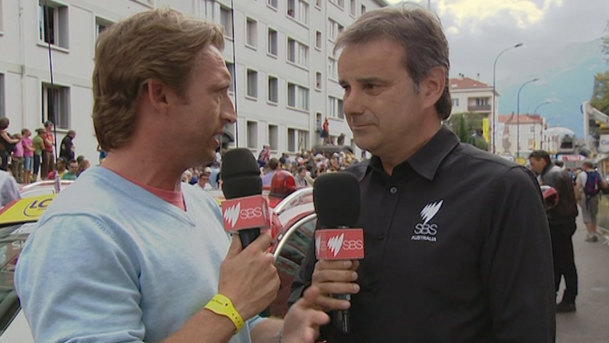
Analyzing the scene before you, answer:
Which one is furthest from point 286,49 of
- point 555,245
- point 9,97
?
point 555,245

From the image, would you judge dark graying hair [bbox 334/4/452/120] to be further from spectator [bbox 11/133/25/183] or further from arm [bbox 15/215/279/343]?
spectator [bbox 11/133/25/183]

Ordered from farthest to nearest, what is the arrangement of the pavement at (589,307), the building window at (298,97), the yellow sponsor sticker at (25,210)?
the building window at (298,97) < the pavement at (589,307) < the yellow sponsor sticker at (25,210)

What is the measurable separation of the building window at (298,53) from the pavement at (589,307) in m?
24.1

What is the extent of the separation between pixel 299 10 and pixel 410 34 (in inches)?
1325

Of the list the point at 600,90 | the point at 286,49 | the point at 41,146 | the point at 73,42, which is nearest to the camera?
the point at 41,146

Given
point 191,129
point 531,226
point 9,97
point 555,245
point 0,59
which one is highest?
point 0,59

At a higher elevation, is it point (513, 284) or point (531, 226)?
point (531, 226)

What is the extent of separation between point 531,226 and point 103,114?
4.09 feet

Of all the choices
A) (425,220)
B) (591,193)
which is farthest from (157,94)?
(591,193)

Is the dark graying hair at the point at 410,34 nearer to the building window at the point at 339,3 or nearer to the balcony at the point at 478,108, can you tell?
the building window at the point at 339,3

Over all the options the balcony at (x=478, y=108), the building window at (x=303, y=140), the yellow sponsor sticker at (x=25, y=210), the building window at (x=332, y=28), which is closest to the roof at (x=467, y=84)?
the balcony at (x=478, y=108)

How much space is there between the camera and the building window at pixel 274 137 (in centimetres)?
3055

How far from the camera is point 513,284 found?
161cm

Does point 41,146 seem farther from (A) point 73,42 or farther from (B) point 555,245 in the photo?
(B) point 555,245
